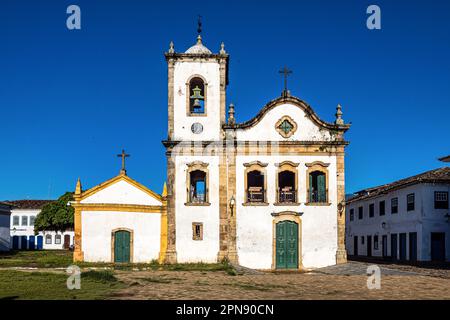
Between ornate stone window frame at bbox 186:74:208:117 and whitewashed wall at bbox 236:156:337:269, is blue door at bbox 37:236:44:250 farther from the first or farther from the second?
whitewashed wall at bbox 236:156:337:269

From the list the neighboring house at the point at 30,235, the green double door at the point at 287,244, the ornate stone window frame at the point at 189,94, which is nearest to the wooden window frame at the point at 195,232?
the green double door at the point at 287,244

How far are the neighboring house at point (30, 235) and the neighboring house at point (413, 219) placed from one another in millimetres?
33538

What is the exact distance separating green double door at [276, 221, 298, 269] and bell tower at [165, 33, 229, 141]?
537cm

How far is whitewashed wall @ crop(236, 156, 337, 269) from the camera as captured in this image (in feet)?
86.3

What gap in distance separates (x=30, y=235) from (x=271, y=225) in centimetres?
4157

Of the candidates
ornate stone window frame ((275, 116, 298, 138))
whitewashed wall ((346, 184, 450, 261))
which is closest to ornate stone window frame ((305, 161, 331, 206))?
ornate stone window frame ((275, 116, 298, 138))

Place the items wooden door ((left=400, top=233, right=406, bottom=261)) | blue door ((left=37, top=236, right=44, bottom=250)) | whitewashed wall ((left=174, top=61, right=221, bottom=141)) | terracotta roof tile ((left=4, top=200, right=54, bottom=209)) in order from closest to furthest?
whitewashed wall ((left=174, top=61, right=221, bottom=141)) < wooden door ((left=400, top=233, right=406, bottom=261)) < blue door ((left=37, top=236, right=44, bottom=250)) < terracotta roof tile ((left=4, top=200, right=54, bottom=209))

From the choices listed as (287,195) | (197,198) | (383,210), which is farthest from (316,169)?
(383,210)

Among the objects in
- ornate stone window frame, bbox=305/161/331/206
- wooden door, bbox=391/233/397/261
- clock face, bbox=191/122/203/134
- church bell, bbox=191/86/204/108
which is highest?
church bell, bbox=191/86/204/108

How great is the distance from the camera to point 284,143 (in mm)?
26656

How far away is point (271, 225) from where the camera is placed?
2652cm

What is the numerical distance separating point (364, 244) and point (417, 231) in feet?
36.8

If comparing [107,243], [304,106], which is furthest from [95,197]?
[304,106]
